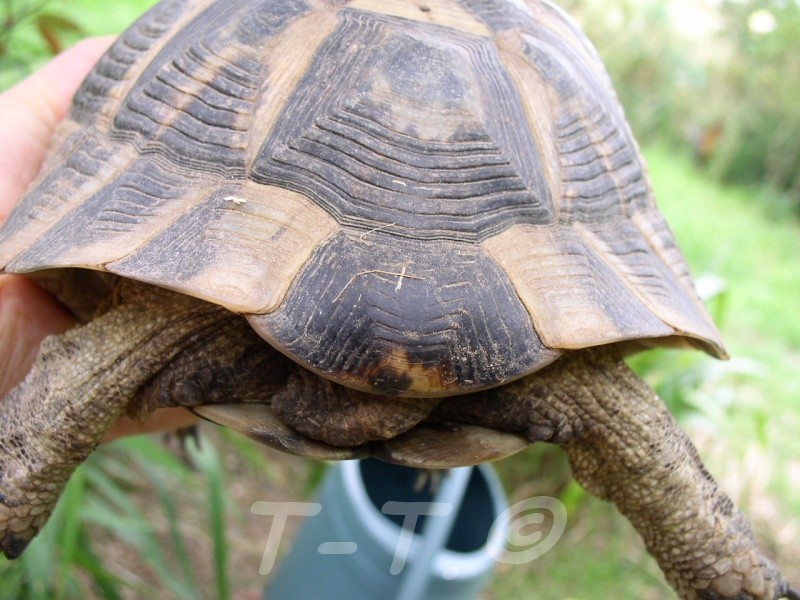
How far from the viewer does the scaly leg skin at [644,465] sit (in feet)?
3.46

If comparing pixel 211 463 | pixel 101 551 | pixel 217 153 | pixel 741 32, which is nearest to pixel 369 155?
pixel 217 153

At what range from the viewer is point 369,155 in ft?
2.96

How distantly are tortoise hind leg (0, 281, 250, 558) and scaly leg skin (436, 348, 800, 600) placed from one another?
0.39 m

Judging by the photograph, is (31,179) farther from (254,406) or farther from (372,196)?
(372,196)

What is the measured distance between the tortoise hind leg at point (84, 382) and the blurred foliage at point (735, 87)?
19.1 ft

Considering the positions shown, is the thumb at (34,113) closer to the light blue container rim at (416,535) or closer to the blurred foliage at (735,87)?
the light blue container rim at (416,535)

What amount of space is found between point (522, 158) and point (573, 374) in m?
0.33

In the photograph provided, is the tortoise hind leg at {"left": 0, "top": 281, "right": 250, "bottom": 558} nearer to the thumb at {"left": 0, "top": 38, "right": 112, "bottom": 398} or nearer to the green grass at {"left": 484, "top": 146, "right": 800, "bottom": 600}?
the thumb at {"left": 0, "top": 38, "right": 112, "bottom": 398}

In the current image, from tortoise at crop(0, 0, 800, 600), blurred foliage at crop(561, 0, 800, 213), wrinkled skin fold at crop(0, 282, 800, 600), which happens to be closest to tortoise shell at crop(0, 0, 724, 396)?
tortoise at crop(0, 0, 800, 600)

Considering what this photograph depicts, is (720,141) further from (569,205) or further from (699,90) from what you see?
(569,205)

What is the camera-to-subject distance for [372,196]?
0.88m

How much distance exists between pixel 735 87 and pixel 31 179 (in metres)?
7.07

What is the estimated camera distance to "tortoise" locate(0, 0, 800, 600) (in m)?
0.86

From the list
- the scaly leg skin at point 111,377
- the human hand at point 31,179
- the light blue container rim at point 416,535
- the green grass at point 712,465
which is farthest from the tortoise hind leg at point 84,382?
the green grass at point 712,465
